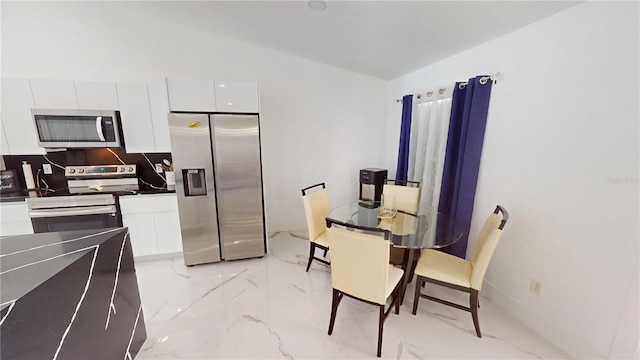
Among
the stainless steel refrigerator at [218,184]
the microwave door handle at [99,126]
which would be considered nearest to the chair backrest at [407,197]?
the stainless steel refrigerator at [218,184]

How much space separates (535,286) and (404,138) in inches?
79.6

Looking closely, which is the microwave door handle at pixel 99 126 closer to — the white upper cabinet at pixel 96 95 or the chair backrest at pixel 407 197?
the white upper cabinet at pixel 96 95

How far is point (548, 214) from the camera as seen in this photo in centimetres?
179

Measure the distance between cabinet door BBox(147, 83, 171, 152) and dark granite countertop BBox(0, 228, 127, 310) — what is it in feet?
5.21

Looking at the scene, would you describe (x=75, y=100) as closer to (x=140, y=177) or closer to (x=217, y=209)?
(x=140, y=177)

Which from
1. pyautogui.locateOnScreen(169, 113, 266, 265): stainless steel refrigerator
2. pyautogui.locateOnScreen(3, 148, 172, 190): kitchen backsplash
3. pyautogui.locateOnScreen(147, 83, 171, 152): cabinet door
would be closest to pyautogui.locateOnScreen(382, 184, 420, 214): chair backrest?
pyautogui.locateOnScreen(169, 113, 266, 265): stainless steel refrigerator

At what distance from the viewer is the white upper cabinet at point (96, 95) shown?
258cm

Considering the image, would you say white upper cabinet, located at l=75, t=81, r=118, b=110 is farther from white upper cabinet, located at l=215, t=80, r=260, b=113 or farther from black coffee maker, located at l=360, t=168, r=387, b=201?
black coffee maker, located at l=360, t=168, r=387, b=201

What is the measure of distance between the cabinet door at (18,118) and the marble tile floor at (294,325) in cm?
189

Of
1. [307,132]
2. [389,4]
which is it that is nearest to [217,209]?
[307,132]

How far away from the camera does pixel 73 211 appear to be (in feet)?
8.29

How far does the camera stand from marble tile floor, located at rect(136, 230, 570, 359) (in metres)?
1.71

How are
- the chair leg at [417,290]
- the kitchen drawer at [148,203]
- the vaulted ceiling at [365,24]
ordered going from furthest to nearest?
the kitchen drawer at [148,203]
the chair leg at [417,290]
the vaulted ceiling at [365,24]

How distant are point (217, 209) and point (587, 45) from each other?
3305mm
